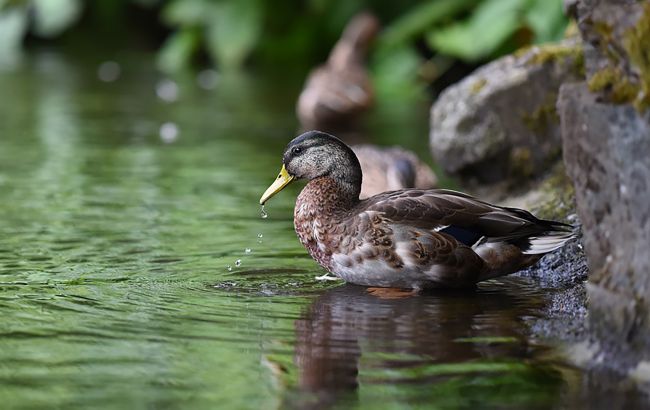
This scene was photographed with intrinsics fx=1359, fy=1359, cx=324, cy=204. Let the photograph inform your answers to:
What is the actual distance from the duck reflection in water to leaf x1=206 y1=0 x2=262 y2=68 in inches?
568

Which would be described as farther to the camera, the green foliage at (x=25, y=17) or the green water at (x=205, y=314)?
the green foliage at (x=25, y=17)

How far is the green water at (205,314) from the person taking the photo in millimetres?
4629

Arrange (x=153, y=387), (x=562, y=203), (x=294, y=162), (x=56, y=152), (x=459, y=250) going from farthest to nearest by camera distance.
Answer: (x=56, y=152), (x=562, y=203), (x=294, y=162), (x=459, y=250), (x=153, y=387)

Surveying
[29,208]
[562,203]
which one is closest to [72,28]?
[29,208]

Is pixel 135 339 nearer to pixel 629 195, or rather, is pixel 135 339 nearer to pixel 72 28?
pixel 629 195

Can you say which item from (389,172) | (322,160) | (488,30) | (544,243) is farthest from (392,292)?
(488,30)

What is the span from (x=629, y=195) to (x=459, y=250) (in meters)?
1.78

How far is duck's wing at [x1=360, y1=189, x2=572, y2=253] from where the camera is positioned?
6516mm

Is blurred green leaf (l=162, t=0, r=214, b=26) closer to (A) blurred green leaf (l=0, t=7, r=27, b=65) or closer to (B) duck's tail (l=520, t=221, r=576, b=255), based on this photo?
(A) blurred green leaf (l=0, t=7, r=27, b=65)

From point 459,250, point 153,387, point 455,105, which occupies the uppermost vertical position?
point 455,105

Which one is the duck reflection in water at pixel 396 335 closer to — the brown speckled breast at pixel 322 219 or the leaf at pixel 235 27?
the brown speckled breast at pixel 322 219

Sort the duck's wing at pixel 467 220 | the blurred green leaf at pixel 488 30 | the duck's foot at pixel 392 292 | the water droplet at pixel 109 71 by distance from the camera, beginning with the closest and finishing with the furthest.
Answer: the duck's foot at pixel 392 292 → the duck's wing at pixel 467 220 → the blurred green leaf at pixel 488 30 → the water droplet at pixel 109 71

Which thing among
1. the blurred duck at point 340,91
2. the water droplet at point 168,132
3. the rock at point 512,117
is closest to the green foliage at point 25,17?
the blurred duck at point 340,91

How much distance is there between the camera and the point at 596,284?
500 cm
